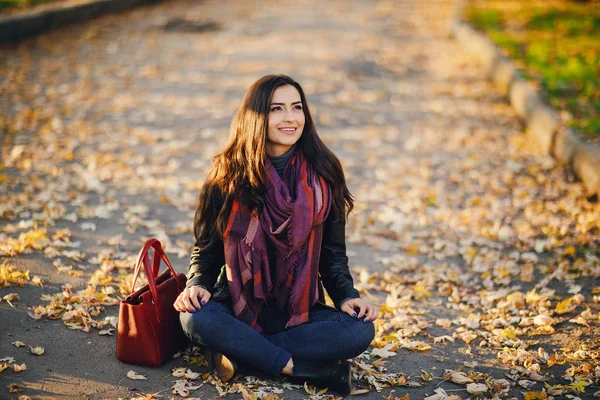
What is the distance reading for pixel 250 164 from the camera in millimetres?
3176

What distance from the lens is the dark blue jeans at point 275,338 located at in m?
3.02

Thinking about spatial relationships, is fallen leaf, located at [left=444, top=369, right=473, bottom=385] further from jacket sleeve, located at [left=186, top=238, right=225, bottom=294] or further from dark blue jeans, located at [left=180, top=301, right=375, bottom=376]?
jacket sleeve, located at [left=186, top=238, right=225, bottom=294]

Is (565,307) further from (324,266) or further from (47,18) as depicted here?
(47,18)

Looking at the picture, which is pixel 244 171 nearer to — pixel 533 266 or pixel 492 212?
pixel 533 266

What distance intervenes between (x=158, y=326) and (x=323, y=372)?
0.89m

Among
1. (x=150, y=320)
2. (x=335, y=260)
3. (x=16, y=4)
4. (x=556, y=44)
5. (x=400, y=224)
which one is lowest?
(x=400, y=224)

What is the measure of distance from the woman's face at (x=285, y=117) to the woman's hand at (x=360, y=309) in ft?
3.00

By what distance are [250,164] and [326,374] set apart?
1.16 meters

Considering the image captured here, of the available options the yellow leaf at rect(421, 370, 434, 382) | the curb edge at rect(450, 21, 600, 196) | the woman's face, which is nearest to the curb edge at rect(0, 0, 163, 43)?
the curb edge at rect(450, 21, 600, 196)

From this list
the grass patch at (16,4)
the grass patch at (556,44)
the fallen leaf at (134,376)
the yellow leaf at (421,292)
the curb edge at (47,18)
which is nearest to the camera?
the fallen leaf at (134,376)

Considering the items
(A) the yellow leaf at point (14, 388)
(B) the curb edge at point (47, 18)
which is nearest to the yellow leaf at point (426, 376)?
(A) the yellow leaf at point (14, 388)

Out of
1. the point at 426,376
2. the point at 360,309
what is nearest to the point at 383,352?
the point at 426,376

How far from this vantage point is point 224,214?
3.18 m

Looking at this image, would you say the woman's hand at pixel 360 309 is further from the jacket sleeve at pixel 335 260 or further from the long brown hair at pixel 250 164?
the long brown hair at pixel 250 164
